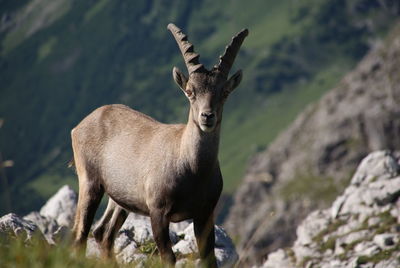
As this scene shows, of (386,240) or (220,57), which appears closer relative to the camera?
(220,57)

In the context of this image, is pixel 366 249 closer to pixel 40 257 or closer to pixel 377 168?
pixel 377 168

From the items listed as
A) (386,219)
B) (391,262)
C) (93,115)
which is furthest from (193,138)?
(386,219)

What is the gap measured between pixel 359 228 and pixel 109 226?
49.5 ft

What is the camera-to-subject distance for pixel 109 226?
712 inches

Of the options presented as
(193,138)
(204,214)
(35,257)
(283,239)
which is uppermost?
(283,239)

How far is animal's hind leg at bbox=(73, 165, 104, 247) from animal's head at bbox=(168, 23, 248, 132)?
11.0 ft

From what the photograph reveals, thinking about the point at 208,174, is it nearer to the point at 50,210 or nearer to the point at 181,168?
the point at 181,168

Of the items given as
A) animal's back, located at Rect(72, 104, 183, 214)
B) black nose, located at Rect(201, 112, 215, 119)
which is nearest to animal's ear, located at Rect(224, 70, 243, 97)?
black nose, located at Rect(201, 112, 215, 119)

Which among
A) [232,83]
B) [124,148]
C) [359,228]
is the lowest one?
[124,148]

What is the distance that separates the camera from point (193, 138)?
15.8 m

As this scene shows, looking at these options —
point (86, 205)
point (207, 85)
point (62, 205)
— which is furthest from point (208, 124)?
point (62, 205)

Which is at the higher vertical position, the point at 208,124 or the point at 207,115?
the point at 207,115

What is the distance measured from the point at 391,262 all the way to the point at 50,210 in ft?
39.4

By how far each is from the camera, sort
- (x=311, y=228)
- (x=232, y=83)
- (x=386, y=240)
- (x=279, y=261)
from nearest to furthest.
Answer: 1. (x=232, y=83)
2. (x=386, y=240)
3. (x=279, y=261)
4. (x=311, y=228)
